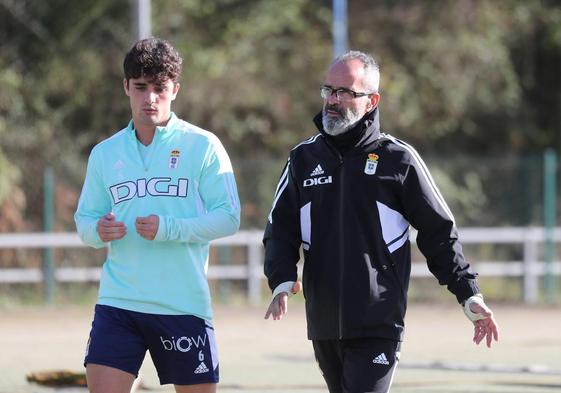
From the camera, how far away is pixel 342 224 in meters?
5.54

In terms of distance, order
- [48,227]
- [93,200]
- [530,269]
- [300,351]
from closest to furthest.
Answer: [93,200], [300,351], [48,227], [530,269]

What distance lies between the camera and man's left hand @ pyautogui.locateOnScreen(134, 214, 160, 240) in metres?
5.45

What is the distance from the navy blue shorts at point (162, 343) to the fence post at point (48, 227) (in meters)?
12.6

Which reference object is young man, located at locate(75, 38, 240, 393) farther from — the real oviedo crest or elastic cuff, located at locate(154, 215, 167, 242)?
the real oviedo crest

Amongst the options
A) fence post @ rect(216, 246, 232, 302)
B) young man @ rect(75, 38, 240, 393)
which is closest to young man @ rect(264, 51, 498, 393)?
young man @ rect(75, 38, 240, 393)

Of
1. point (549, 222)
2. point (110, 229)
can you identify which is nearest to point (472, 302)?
point (110, 229)

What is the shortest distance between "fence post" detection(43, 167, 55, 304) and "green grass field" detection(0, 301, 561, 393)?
19.2 inches

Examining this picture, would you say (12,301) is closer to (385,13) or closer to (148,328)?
(385,13)

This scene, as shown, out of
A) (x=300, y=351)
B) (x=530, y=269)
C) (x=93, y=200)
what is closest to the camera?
(x=93, y=200)

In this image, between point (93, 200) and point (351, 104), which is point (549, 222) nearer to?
point (351, 104)

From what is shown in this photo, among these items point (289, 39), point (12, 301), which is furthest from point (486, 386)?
point (289, 39)

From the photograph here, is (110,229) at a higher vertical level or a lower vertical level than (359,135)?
lower

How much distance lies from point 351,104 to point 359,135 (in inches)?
5.8

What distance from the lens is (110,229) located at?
5.54 metres
